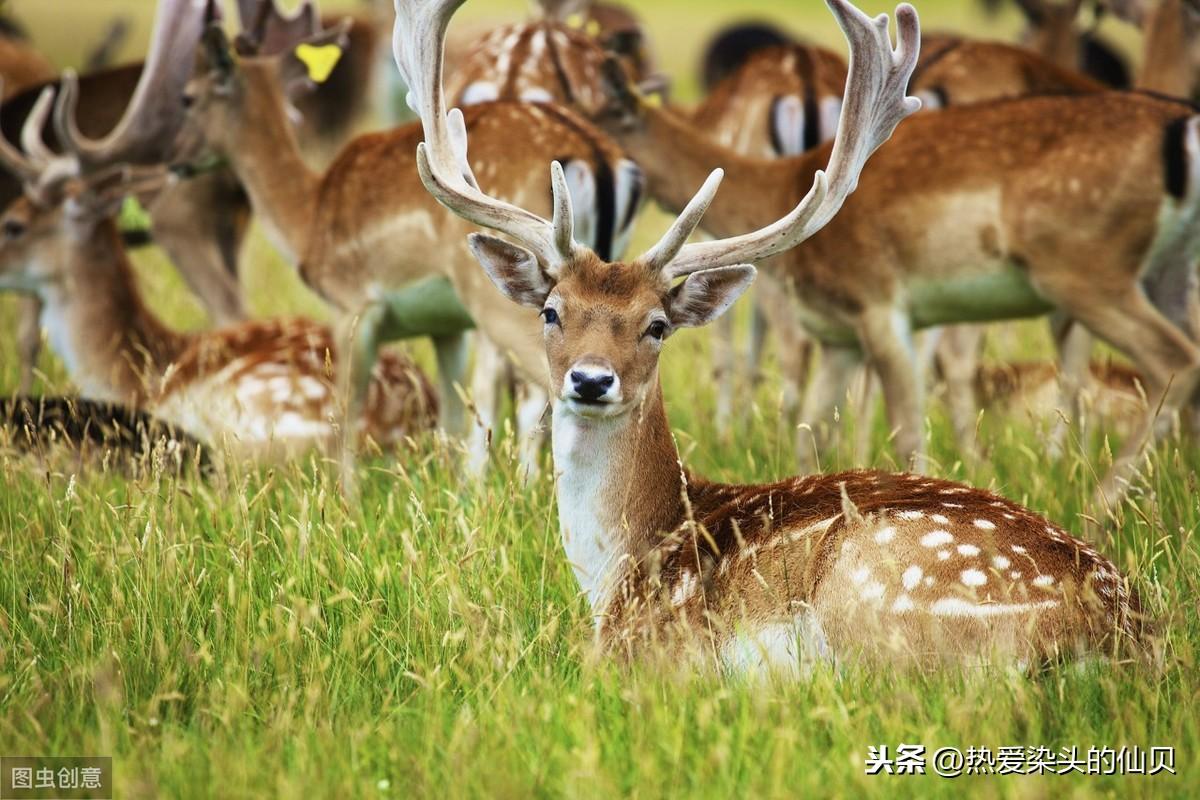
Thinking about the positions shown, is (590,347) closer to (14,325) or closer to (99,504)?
(99,504)

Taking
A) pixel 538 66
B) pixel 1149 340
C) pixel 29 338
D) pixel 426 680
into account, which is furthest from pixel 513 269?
pixel 29 338

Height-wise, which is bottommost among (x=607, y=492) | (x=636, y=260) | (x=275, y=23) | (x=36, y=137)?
(x=607, y=492)

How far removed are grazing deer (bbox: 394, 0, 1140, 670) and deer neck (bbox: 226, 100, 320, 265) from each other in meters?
2.19

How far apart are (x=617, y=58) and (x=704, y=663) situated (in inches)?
135

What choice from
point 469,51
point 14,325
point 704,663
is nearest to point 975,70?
point 469,51

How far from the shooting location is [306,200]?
6320mm

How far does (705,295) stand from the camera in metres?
3.85

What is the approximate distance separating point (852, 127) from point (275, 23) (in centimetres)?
412

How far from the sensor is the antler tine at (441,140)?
153 inches

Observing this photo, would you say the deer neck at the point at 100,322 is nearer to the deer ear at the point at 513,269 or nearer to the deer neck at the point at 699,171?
the deer neck at the point at 699,171

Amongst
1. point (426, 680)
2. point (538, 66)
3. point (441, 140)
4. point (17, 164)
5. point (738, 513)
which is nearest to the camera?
point (426, 680)

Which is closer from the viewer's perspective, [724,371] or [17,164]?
[724,371]

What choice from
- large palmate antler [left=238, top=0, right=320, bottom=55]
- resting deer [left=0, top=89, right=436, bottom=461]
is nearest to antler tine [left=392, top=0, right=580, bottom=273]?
resting deer [left=0, top=89, right=436, bottom=461]

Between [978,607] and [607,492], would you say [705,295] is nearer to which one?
[607,492]
